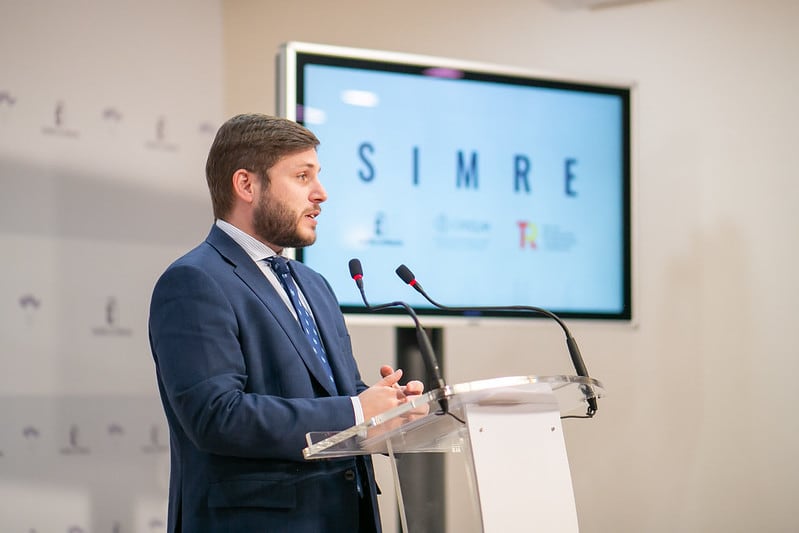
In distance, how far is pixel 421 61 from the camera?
3.75m

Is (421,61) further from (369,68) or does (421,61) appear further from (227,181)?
(227,181)

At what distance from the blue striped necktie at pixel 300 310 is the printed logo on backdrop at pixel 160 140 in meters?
1.74

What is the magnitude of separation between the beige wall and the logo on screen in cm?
81

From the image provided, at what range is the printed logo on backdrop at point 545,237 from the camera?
392 centimetres

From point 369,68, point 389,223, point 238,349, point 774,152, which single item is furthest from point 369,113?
point 774,152

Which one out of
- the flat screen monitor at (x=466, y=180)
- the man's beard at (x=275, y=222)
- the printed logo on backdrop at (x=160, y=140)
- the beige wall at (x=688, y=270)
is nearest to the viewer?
the man's beard at (x=275, y=222)

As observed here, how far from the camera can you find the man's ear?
2.39 meters

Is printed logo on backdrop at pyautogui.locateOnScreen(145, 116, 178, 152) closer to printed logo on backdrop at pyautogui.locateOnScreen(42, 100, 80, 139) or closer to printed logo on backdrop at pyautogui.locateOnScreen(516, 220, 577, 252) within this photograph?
printed logo on backdrop at pyautogui.locateOnScreen(42, 100, 80, 139)

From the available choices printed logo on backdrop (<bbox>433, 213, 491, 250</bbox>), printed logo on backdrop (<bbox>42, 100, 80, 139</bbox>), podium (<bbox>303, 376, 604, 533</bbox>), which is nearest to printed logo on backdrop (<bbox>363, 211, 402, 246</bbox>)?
printed logo on backdrop (<bbox>433, 213, 491, 250</bbox>)

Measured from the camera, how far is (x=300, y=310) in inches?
92.2

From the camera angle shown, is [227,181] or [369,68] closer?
[227,181]

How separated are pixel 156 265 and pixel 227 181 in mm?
1611

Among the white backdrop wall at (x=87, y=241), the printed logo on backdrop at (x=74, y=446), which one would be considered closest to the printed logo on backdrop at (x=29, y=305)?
→ the white backdrop wall at (x=87, y=241)

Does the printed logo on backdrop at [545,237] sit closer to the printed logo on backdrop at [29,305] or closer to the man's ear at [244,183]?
the man's ear at [244,183]
